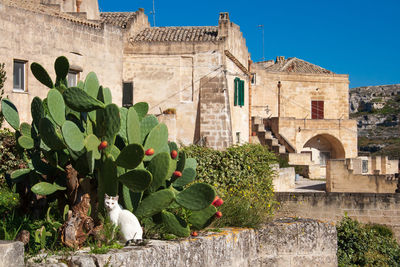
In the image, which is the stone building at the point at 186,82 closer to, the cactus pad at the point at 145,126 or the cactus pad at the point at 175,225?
the cactus pad at the point at 145,126

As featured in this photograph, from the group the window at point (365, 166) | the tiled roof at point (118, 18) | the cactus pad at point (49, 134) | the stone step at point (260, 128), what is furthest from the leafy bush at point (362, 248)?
the stone step at point (260, 128)

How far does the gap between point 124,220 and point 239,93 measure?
Result: 21381 millimetres

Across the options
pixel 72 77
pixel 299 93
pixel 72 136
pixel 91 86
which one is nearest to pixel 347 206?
pixel 72 77

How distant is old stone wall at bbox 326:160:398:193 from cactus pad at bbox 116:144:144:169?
19602 mm

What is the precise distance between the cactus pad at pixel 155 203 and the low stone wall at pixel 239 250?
0.30 meters

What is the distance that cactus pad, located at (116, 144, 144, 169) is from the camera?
16.0 feet

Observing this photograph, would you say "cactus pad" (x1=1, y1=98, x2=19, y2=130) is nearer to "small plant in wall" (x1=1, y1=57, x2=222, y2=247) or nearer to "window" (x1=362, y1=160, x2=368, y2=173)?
"small plant in wall" (x1=1, y1=57, x2=222, y2=247)

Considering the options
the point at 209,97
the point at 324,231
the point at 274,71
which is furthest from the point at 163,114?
the point at 274,71

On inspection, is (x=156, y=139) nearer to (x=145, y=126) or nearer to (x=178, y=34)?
(x=145, y=126)

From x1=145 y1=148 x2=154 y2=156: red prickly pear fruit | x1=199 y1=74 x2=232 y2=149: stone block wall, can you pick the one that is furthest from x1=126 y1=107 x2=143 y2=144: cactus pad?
x1=199 y1=74 x2=232 y2=149: stone block wall

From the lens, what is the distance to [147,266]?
4.71 metres

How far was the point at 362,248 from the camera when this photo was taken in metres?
12.8

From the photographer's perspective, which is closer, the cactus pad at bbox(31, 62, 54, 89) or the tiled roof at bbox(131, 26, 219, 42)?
the cactus pad at bbox(31, 62, 54, 89)

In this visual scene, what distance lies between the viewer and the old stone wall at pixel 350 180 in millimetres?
23375
